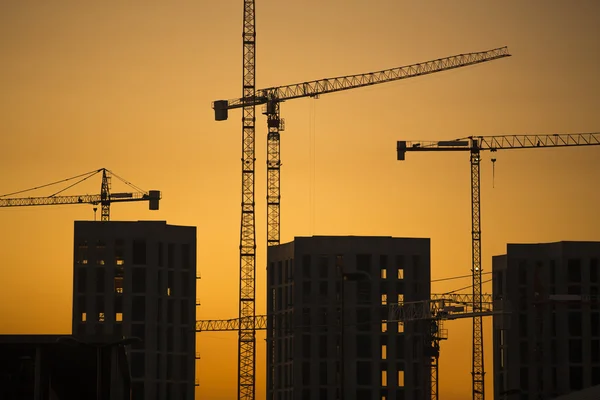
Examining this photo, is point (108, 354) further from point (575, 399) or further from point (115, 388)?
point (575, 399)

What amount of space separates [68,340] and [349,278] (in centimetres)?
1725

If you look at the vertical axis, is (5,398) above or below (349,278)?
below

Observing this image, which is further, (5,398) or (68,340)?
(5,398)

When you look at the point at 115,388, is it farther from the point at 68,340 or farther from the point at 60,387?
the point at 68,340

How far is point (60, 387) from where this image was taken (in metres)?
122

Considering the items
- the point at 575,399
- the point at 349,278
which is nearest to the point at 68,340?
the point at 349,278

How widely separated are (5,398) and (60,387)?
4.08m

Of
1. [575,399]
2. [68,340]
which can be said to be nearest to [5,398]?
[68,340]

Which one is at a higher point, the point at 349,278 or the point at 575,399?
the point at 349,278

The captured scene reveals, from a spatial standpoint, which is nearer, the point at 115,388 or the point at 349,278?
the point at 349,278

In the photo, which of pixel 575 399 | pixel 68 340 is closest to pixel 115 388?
pixel 68 340

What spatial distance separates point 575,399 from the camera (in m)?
117

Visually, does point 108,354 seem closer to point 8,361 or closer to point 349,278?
point 8,361

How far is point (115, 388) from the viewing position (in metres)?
123
